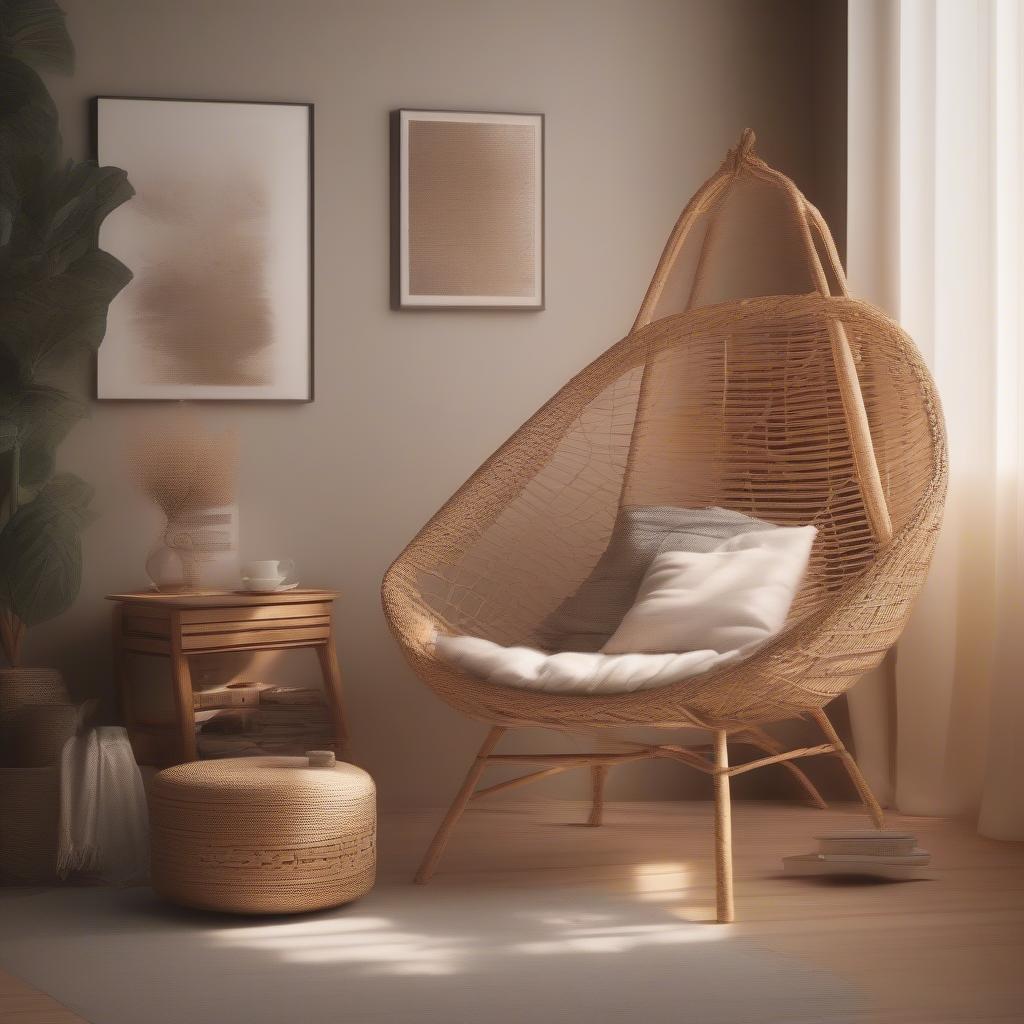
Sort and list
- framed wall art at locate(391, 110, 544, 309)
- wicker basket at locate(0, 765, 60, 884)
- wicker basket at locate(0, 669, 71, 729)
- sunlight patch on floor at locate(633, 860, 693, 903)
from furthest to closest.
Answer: framed wall art at locate(391, 110, 544, 309) → wicker basket at locate(0, 669, 71, 729) → wicker basket at locate(0, 765, 60, 884) → sunlight patch on floor at locate(633, 860, 693, 903)

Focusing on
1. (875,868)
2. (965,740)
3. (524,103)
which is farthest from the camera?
(524,103)

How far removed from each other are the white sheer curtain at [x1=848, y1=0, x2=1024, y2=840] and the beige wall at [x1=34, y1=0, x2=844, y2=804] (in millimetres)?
318

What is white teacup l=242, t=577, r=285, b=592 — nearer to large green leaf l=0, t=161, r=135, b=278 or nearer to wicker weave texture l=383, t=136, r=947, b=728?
wicker weave texture l=383, t=136, r=947, b=728

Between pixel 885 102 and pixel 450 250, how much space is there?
110cm

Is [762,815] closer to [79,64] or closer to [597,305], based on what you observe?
[597,305]

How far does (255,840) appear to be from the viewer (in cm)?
231

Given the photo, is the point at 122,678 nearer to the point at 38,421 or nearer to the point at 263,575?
the point at 263,575

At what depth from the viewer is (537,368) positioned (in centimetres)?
358

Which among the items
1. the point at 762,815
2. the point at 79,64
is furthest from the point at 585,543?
the point at 79,64

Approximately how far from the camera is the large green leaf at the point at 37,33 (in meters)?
3.12

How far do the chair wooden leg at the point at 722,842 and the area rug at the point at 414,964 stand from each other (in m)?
0.06

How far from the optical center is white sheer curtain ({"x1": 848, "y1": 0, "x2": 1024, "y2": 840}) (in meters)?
2.94

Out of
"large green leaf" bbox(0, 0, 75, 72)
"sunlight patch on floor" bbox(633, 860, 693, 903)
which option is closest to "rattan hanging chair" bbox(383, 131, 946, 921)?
"sunlight patch on floor" bbox(633, 860, 693, 903)

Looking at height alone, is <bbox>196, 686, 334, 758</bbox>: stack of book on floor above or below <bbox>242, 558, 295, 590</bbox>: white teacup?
below
